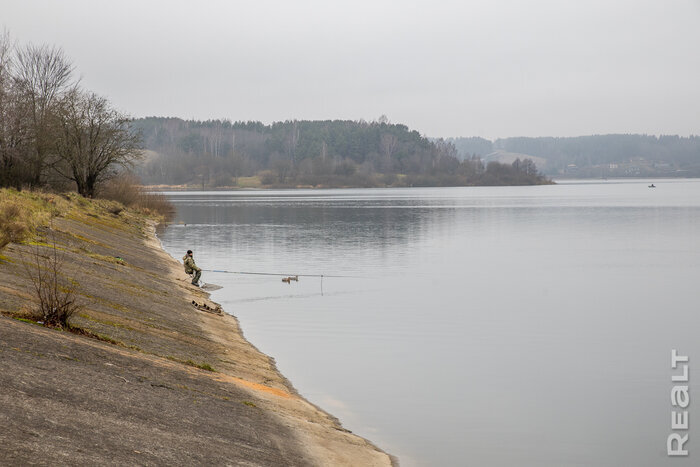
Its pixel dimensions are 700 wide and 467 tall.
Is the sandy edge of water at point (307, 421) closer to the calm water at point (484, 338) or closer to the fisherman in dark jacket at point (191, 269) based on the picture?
the calm water at point (484, 338)

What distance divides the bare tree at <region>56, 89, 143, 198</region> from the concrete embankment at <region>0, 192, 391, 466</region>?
43.9 meters

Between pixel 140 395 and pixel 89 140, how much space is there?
5808 centimetres

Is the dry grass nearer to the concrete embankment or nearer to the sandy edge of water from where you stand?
the concrete embankment

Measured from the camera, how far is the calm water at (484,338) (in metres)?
15.1

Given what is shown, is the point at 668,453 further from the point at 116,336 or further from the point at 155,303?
the point at 155,303

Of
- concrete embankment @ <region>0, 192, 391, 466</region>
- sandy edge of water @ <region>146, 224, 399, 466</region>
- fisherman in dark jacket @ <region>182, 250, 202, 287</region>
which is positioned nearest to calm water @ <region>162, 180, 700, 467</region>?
sandy edge of water @ <region>146, 224, 399, 466</region>

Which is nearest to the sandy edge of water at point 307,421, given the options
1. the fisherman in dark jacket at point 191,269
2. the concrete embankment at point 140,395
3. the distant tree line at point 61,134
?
the concrete embankment at point 140,395

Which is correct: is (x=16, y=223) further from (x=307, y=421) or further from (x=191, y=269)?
(x=307, y=421)

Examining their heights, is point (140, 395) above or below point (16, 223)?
below

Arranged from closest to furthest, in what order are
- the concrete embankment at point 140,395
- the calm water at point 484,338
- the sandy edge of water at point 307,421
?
the concrete embankment at point 140,395 → the sandy edge of water at point 307,421 → the calm water at point 484,338

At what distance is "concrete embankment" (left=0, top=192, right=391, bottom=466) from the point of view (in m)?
9.44

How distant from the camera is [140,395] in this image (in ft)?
39.4

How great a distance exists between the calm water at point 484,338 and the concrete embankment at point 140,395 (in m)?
1.55

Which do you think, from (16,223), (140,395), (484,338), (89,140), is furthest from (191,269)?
(89,140)
